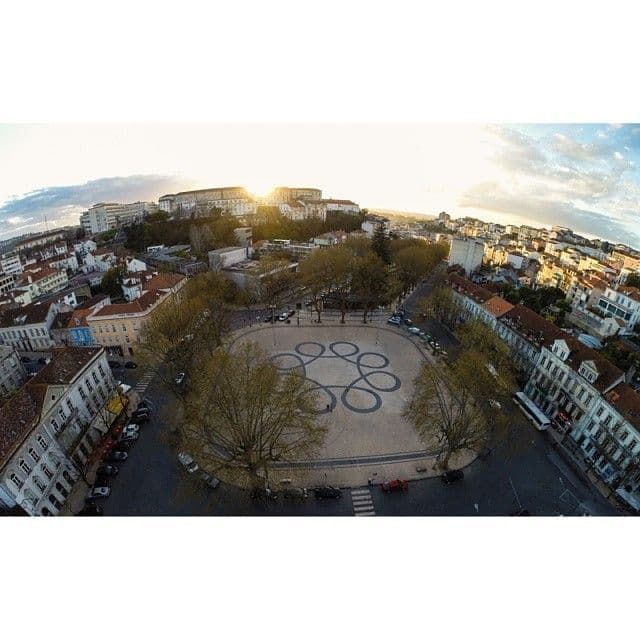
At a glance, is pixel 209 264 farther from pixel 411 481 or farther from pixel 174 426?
pixel 411 481

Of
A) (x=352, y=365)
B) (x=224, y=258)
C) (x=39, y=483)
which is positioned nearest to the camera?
(x=39, y=483)

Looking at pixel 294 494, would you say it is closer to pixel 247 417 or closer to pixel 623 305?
pixel 247 417

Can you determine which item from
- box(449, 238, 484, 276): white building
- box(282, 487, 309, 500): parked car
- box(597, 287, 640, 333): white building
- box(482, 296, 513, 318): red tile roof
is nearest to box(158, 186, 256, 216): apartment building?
box(449, 238, 484, 276): white building

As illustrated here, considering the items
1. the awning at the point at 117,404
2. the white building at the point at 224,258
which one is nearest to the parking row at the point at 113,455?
the awning at the point at 117,404

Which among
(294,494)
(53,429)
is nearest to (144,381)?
(53,429)

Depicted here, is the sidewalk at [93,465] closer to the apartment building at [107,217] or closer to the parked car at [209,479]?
the parked car at [209,479]

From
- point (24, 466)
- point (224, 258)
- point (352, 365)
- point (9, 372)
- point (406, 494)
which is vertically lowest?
point (352, 365)

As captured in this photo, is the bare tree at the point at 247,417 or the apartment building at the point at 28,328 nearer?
the bare tree at the point at 247,417
